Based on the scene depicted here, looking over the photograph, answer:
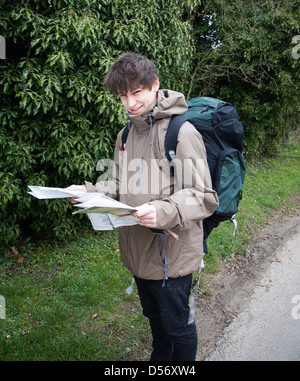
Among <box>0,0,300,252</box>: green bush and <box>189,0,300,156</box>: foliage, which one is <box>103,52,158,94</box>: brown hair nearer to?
<box>0,0,300,252</box>: green bush

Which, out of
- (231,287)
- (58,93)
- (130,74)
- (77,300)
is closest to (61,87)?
(58,93)

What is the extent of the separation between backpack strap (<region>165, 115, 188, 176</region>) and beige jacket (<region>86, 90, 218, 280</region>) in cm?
2

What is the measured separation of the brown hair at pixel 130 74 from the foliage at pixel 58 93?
160 centimetres

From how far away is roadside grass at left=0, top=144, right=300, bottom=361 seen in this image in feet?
8.39

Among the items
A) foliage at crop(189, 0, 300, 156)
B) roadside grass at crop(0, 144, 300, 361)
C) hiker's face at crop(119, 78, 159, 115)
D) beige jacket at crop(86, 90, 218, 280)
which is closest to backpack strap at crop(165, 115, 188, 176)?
beige jacket at crop(86, 90, 218, 280)

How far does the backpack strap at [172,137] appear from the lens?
5.25ft

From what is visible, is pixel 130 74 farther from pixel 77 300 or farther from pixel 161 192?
pixel 77 300

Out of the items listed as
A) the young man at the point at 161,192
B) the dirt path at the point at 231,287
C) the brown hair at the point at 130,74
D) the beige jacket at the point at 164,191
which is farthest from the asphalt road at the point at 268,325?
the brown hair at the point at 130,74

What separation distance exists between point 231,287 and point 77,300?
1.71 meters

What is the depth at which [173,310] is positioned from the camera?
1.83 metres

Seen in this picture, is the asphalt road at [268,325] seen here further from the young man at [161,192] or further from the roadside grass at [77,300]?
the young man at [161,192]

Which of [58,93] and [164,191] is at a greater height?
[58,93]
